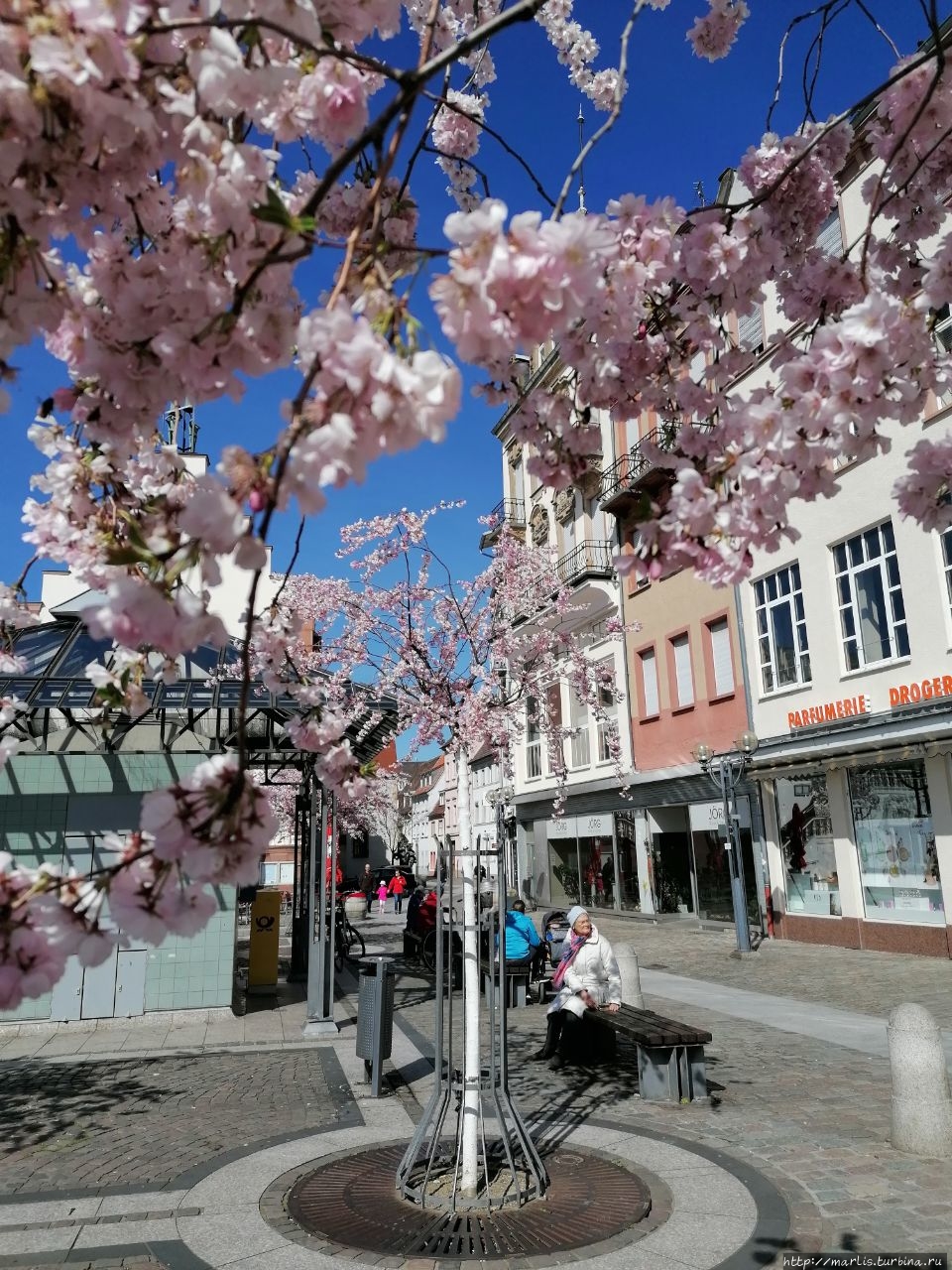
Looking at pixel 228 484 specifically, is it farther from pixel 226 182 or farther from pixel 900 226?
pixel 900 226

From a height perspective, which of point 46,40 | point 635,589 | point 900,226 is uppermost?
point 635,589

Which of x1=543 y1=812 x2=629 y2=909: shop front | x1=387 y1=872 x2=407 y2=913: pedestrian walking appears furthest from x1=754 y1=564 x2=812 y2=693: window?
x1=387 y1=872 x2=407 y2=913: pedestrian walking

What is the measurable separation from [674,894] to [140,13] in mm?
23084

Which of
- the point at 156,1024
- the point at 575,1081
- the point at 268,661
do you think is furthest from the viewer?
the point at 156,1024

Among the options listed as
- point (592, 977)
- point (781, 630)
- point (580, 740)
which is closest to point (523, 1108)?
point (592, 977)

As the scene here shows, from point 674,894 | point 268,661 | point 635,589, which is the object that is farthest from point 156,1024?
point 635,589

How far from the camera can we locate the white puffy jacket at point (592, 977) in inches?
340

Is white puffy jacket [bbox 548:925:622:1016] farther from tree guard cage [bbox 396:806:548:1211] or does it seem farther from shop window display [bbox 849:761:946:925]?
shop window display [bbox 849:761:946:925]

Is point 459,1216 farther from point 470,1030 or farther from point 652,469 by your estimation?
point 652,469

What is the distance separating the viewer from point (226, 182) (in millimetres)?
2078

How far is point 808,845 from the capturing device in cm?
1788

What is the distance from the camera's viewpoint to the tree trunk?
5.38m

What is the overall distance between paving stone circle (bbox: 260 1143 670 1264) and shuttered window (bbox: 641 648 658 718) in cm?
1951

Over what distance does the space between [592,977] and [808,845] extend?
34.7ft
